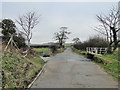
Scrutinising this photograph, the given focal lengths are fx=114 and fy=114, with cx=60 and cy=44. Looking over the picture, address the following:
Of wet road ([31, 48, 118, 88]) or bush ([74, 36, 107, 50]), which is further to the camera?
bush ([74, 36, 107, 50])

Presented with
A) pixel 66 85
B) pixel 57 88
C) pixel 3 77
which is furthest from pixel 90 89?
pixel 3 77

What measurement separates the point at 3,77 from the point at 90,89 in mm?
3485

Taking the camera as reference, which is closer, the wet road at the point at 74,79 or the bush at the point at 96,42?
the wet road at the point at 74,79

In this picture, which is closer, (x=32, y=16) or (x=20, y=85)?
(x=20, y=85)

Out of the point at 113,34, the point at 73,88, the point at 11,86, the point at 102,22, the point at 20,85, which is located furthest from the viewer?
the point at 102,22

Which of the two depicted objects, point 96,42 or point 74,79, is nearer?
point 74,79

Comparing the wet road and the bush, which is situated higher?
the bush

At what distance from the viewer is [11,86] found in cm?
409

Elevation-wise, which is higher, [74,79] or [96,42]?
[96,42]

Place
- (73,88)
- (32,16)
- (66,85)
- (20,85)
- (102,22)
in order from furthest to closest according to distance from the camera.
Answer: (32,16), (102,22), (66,85), (73,88), (20,85)

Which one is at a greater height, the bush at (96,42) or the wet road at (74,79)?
the bush at (96,42)

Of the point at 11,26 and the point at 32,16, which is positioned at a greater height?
the point at 32,16

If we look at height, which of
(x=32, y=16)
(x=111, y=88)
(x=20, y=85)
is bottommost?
(x=111, y=88)

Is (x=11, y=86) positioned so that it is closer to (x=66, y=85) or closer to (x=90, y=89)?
(x=66, y=85)
